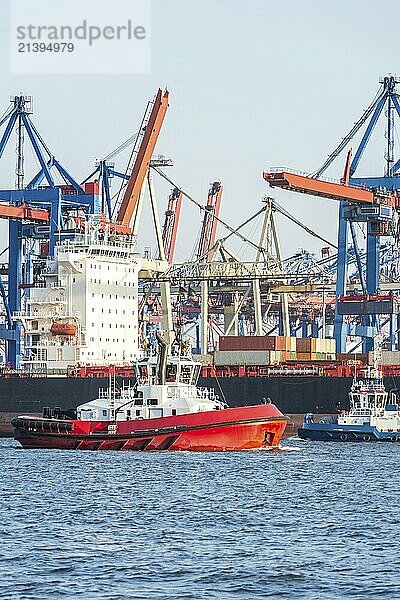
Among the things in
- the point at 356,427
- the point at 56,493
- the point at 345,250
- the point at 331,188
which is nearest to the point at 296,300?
the point at 345,250

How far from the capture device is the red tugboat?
50375 mm

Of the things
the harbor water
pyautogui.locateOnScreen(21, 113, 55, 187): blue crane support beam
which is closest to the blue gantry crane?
pyautogui.locateOnScreen(21, 113, 55, 187): blue crane support beam

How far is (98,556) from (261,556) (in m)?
3.37

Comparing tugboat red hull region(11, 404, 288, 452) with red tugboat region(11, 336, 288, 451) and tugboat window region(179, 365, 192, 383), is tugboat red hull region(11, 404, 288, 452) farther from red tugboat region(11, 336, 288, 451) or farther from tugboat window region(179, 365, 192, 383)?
tugboat window region(179, 365, 192, 383)

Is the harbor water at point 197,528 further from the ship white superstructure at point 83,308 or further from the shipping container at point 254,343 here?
the ship white superstructure at point 83,308

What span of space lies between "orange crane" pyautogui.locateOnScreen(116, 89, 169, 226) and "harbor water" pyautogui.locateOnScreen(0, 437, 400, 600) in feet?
138

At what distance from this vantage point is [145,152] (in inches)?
→ 3548

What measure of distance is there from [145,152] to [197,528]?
61431 mm

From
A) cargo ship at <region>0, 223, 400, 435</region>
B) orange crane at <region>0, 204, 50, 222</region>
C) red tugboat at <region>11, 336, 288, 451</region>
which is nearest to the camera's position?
red tugboat at <region>11, 336, 288, 451</region>

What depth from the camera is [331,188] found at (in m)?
74.1

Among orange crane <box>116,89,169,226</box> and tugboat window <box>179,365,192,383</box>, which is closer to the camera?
tugboat window <box>179,365,192,383</box>

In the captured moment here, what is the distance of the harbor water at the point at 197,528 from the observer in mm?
24281

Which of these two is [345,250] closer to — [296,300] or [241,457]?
[241,457]

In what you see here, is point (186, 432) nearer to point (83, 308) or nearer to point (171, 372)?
point (171, 372)
